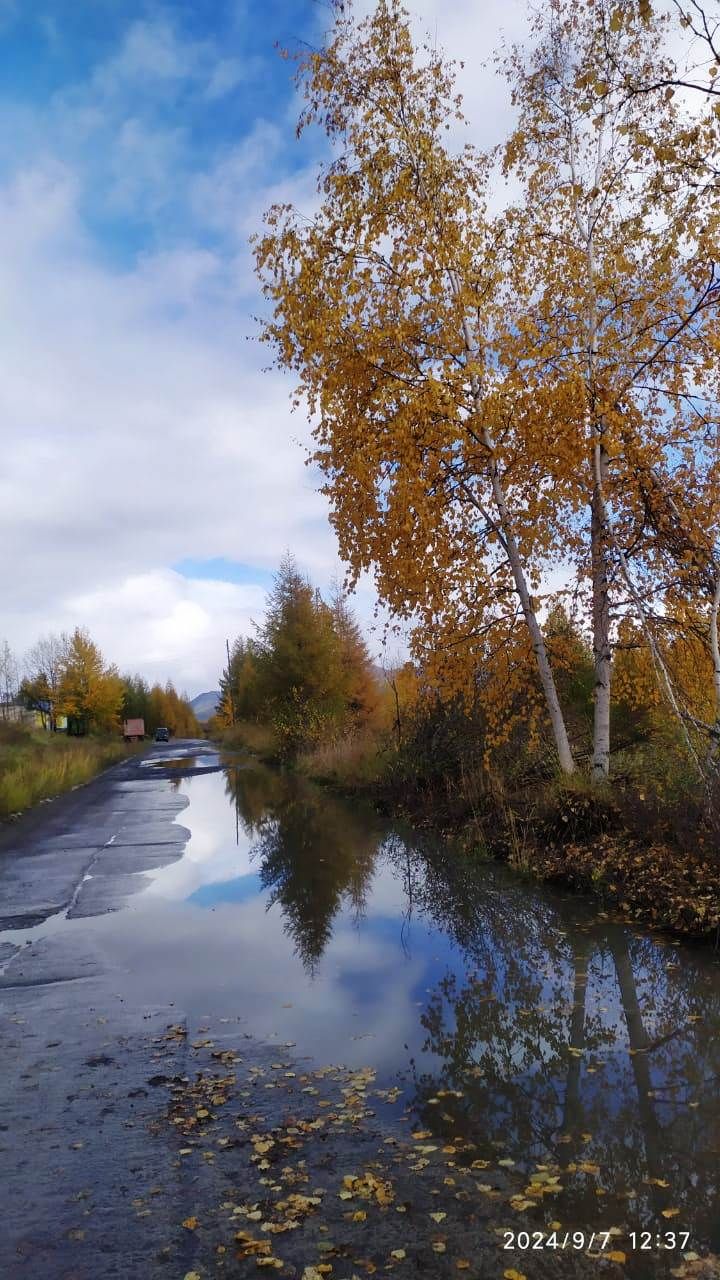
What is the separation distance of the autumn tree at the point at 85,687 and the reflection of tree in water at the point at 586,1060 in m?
62.4

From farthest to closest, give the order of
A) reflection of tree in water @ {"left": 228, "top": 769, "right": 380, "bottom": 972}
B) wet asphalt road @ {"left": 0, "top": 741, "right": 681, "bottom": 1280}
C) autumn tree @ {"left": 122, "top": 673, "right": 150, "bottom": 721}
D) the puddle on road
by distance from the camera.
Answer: autumn tree @ {"left": 122, "top": 673, "right": 150, "bottom": 721} < reflection of tree in water @ {"left": 228, "top": 769, "right": 380, "bottom": 972} < the puddle on road < wet asphalt road @ {"left": 0, "top": 741, "right": 681, "bottom": 1280}

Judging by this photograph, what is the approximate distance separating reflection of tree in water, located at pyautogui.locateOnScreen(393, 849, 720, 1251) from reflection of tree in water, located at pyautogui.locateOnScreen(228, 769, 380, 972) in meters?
1.62

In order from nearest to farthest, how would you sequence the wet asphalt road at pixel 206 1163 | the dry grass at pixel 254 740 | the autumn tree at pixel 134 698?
1. the wet asphalt road at pixel 206 1163
2. the dry grass at pixel 254 740
3. the autumn tree at pixel 134 698

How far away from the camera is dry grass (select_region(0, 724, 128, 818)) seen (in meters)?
19.5

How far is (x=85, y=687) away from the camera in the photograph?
68500mm

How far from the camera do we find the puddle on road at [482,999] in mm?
4418

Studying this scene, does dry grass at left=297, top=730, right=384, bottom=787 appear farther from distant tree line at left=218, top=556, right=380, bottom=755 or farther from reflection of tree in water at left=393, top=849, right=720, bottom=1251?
reflection of tree in water at left=393, top=849, right=720, bottom=1251

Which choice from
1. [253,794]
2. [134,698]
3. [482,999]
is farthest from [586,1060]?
[134,698]

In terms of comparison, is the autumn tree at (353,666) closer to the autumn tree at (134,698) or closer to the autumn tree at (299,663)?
the autumn tree at (299,663)

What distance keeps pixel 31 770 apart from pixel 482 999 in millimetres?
19672

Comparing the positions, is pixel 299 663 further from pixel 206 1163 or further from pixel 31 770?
pixel 206 1163
